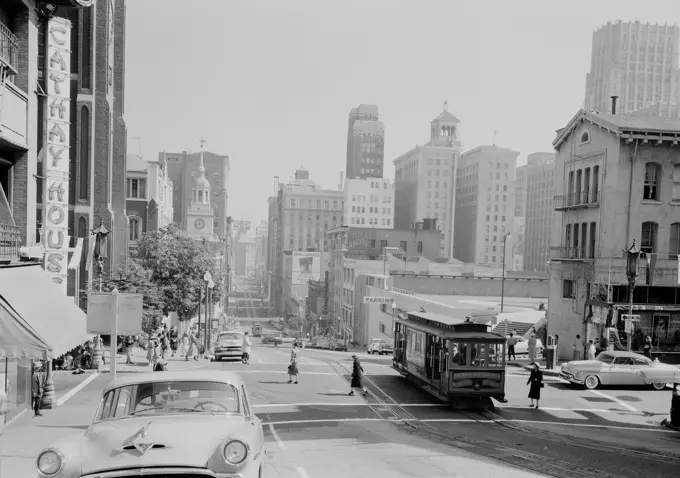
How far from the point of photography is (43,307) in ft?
51.0

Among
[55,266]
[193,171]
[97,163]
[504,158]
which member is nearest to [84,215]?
[97,163]

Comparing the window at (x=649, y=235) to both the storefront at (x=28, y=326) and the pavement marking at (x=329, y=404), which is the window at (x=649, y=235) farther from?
the storefront at (x=28, y=326)

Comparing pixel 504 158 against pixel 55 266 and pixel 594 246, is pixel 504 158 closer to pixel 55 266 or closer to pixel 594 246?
pixel 594 246

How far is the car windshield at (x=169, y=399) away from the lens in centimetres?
771

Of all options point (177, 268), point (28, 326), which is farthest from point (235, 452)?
point (177, 268)

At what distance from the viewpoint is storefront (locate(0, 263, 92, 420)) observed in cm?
1299

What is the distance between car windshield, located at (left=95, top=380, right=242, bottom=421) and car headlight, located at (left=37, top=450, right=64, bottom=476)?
1.17 meters

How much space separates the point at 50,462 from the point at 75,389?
16.9m

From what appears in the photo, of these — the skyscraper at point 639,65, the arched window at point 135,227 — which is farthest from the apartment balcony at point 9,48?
the skyscraper at point 639,65

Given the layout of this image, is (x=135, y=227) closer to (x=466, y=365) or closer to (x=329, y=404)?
(x=329, y=404)

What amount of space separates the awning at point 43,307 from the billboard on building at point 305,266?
141m

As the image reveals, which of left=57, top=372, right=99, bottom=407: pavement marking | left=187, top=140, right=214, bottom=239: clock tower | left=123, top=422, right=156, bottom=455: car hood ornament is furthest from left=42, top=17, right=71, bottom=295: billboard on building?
left=187, top=140, right=214, bottom=239: clock tower

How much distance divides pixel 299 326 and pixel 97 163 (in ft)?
336

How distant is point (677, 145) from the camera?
3694cm
